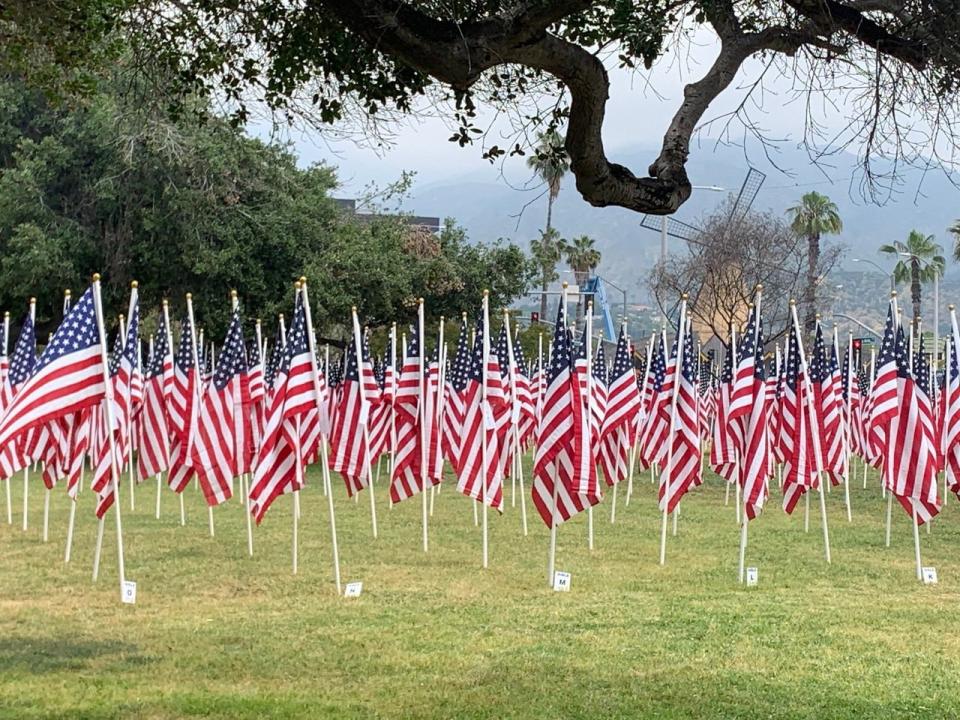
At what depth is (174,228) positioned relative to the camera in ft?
120

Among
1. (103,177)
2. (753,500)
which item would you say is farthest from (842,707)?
(103,177)

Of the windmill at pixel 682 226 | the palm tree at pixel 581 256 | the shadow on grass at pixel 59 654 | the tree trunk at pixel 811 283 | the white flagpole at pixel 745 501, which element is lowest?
the shadow on grass at pixel 59 654

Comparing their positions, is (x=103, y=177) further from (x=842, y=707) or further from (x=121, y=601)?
(x=842, y=707)

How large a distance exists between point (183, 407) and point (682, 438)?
25.5ft

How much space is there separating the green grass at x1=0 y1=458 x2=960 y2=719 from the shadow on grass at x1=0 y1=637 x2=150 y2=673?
0.13 ft

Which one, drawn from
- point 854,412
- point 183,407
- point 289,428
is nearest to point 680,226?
point 854,412

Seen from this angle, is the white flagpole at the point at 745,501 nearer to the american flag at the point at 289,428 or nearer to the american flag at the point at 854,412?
the american flag at the point at 289,428

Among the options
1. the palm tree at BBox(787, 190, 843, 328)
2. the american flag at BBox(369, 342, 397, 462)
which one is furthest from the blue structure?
the american flag at BBox(369, 342, 397, 462)

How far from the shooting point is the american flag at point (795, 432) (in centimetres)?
1831

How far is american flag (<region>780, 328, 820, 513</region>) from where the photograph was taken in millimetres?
18312

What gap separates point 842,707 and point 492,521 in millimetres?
15099

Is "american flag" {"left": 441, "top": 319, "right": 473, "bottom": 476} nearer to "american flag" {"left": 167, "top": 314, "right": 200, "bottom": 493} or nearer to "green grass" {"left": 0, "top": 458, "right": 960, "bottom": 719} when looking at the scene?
"green grass" {"left": 0, "top": 458, "right": 960, "bottom": 719}

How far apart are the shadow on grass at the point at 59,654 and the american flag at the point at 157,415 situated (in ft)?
27.3

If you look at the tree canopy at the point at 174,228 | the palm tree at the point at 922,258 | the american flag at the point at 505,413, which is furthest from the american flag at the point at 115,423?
the palm tree at the point at 922,258
